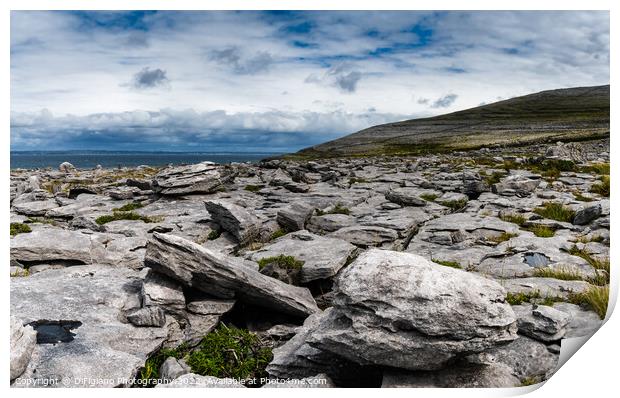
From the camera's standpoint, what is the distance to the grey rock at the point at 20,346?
29.7 feet

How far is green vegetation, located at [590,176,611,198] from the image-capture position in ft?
83.0

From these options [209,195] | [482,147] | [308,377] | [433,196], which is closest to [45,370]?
[308,377]

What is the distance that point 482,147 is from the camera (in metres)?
81.8

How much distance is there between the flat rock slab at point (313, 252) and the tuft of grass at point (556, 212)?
10984 millimetres

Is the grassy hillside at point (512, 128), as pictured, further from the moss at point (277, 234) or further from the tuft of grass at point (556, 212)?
the moss at point (277, 234)

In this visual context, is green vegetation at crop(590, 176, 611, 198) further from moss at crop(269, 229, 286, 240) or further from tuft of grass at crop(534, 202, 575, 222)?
moss at crop(269, 229, 286, 240)

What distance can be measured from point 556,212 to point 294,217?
12.6 meters

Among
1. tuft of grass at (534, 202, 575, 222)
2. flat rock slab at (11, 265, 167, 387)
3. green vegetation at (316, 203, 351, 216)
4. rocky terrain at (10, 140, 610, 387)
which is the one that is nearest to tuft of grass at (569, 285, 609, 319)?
rocky terrain at (10, 140, 610, 387)

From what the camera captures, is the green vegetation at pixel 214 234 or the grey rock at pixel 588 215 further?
the green vegetation at pixel 214 234

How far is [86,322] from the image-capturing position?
11164 millimetres

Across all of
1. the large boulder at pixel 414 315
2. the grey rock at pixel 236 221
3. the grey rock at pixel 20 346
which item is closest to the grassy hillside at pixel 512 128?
the grey rock at pixel 236 221

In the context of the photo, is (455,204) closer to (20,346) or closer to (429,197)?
(429,197)

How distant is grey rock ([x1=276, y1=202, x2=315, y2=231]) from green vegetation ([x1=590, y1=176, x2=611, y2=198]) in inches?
643
